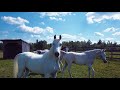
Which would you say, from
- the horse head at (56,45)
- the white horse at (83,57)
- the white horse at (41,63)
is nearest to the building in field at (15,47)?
the white horse at (83,57)

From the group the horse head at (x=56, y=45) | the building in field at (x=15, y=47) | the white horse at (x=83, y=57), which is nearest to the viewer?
the horse head at (x=56, y=45)

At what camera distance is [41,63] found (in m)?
3.56

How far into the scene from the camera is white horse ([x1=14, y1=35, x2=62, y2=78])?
3.41 metres

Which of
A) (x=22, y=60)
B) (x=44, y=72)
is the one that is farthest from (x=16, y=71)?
(x=44, y=72)

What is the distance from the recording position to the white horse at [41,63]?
134 inches

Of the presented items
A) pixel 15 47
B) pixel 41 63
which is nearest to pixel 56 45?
pixel 41 63

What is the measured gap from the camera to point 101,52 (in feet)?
17.8

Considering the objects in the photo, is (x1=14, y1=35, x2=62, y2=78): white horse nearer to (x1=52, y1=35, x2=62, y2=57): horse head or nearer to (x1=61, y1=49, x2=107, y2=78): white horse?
(x1=52, y1=35, x2=62, y2=57): horse head

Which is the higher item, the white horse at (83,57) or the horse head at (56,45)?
the horse head at (56,45)

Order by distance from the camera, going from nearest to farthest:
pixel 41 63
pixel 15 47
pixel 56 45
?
pixel 56 45
pixel 41 63
pixel 15 47

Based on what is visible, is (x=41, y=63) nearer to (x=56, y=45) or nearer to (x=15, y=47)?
(x=56, y=45)

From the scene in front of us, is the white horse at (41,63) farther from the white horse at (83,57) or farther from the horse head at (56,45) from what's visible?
the white horse at (83,57)
